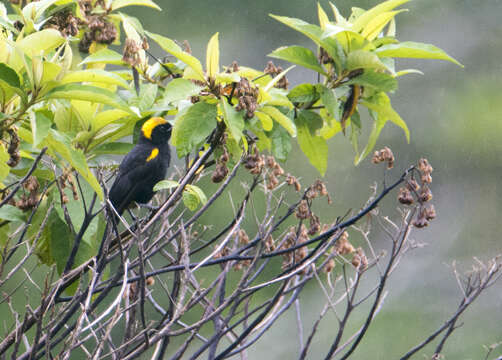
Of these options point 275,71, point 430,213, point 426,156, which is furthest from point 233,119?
point 426,156

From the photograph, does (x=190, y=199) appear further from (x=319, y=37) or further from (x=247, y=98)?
(x=319, y=37)

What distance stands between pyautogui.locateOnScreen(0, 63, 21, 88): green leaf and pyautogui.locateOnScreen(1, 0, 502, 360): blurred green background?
451 cm

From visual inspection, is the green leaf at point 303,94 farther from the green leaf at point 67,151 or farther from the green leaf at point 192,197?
the green leaf at point 67,151

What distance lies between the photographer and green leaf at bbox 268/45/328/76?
4.67 feet

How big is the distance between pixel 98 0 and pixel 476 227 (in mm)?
6451

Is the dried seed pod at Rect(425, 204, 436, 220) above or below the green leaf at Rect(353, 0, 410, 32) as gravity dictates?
below

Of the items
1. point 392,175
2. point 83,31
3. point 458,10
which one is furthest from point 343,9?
point 83,31

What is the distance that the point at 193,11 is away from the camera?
7.09 metres

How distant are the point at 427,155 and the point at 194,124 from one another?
599 centimetres

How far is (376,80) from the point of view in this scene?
1.43 meters

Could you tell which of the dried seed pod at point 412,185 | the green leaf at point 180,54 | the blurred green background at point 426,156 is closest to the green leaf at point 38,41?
the green leaf at point 180,54

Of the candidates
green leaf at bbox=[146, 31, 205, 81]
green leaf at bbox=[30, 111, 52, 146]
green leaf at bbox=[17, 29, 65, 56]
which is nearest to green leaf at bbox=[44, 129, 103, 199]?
green leaf at bbox=[30, 111, 52, 146]

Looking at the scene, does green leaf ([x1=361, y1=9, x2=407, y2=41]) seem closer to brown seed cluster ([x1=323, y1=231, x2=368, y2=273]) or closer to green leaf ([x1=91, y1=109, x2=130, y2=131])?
brown seed cluster ([x1=323, y1=231, x2=368, y2=273])

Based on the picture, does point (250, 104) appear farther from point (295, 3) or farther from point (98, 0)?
point (295, 3)
